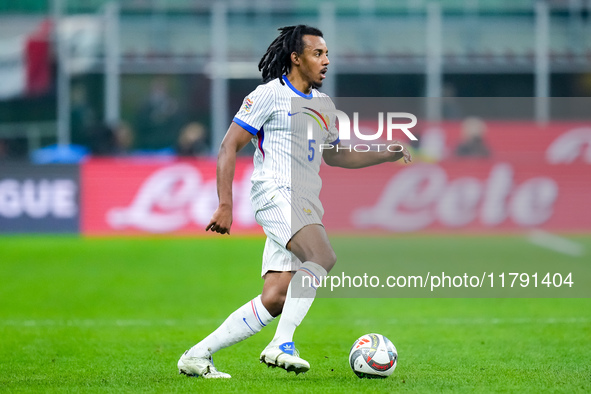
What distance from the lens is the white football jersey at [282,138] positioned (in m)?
5.30

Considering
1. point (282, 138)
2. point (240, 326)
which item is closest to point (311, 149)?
point (282, 138)

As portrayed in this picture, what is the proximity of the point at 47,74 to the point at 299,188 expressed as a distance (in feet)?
49.9

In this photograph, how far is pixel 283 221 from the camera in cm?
524

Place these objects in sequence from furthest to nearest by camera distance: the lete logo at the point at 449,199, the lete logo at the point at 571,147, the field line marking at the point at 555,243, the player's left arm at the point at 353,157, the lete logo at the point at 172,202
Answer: the lete logo at the point at 571,147, the lete logo at the point at 172,202, the lete logo at the point at 449,199, the field line marking at the point at 555,243, the player's left arm at the point at 353,157

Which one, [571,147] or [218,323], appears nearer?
[218,323]

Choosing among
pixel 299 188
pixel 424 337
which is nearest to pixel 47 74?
pixel 424 337

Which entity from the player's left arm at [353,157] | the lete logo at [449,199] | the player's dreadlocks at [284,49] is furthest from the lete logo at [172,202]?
the player's dreadlocks at [284,49]

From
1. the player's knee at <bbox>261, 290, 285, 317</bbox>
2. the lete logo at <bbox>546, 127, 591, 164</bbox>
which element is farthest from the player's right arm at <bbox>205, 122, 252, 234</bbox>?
the lete logo at <bbox>546, 127, 591, 164</bbox>

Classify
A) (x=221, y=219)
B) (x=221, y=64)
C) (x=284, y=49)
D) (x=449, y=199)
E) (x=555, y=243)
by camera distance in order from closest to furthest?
(x=221, y=219)
(x=284, y=49)
(x=555, y=243)
(x=449, y=199)
(x=221, y=64)

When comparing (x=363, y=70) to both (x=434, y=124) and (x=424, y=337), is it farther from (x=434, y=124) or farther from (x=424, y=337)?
(x=424, y=337)

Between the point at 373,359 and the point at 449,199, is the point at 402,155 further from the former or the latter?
the point at 449,199

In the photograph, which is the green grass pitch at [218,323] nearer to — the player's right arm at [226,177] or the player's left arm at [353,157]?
the player's right arm at [226,177]

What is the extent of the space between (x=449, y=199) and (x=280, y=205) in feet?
36.2

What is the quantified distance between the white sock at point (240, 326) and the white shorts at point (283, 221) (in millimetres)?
219
